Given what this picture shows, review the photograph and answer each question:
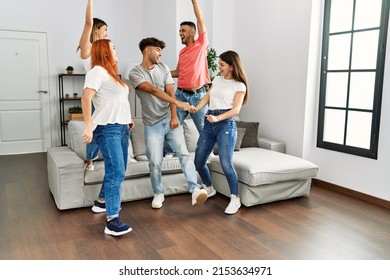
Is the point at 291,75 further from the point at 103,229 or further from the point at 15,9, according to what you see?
the point at 15,9

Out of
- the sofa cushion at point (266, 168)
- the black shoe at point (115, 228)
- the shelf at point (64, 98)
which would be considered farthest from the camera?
the shelf at point (64, 98)

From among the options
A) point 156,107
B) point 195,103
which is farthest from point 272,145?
point 156,107

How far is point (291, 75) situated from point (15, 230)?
11.3 ft

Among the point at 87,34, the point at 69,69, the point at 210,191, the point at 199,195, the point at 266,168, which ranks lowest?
the point at 210,191

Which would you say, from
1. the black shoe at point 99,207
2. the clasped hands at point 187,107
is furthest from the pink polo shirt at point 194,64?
the black shoe at point 99,207

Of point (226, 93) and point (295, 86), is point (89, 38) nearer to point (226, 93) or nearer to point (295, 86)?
point (226, 93)

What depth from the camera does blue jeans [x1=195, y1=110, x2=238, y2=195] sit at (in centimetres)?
326

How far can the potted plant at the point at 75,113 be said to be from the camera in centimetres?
627

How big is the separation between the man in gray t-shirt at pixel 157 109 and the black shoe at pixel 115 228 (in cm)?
66

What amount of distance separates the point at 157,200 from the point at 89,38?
1.58 meters

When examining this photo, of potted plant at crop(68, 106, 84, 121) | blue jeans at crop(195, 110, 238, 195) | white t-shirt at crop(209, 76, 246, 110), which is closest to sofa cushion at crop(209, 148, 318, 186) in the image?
blue jeans at crop(195, 110, 238, 195)

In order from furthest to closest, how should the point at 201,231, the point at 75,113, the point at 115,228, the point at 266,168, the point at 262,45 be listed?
1. the point at 75,113
2. the point at 262,45
3. the point at 266,168
4. the point at 201,231
5. the point at 115,228

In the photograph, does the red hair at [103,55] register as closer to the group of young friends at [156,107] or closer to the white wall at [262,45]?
the group of young friends at [156,107]

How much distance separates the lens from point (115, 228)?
2.86 metres
